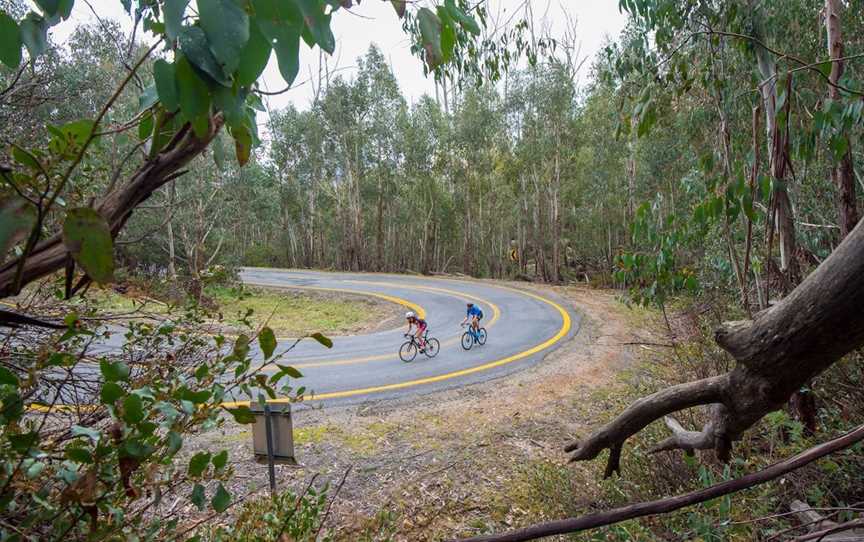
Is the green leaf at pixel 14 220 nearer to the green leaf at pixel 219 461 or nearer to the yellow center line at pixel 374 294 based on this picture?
the green leaf at pixel 219 461

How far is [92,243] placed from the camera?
0.69 meters

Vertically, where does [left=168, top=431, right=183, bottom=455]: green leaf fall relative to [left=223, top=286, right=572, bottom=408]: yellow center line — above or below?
above

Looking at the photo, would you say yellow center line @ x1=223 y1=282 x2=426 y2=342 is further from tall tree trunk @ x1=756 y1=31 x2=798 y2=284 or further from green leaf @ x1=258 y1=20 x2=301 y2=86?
green leaf @ x1=258 y1=20 x2=301 y2=86

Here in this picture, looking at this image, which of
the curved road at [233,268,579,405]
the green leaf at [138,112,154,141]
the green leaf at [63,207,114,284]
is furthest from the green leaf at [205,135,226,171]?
the curved road at [233,268,579,405]

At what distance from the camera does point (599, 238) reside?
2836cm

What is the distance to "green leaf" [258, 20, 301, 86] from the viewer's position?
0.56 meters

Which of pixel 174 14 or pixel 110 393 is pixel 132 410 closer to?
pixel 110 393

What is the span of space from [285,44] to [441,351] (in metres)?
11.1

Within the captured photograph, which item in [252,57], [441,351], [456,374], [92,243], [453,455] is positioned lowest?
→ [453,455]

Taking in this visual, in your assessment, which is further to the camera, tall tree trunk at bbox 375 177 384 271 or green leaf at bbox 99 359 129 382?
tall tree trunk at bbox 375 177 384 271

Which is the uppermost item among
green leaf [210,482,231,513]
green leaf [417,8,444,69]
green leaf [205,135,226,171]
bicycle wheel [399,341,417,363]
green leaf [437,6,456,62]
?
green leaf [437,6,456,62]

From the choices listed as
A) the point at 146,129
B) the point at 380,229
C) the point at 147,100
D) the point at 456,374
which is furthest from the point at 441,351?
the point at 380,229

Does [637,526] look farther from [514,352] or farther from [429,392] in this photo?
[514,352]

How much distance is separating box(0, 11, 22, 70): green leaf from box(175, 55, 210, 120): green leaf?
24cm
